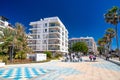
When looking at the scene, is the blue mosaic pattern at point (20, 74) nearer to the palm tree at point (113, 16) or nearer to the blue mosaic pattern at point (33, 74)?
the blue mosaic pattern at point (33, 74)

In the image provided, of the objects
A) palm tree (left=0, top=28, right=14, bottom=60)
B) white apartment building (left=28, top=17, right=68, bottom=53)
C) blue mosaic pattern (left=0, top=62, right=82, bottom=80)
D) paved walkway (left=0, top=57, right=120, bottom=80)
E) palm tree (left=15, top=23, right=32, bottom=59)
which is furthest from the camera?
white apartment building (left=28, top=17, right=68, bottom=53)

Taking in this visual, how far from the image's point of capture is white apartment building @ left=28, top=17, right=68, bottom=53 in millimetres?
81688

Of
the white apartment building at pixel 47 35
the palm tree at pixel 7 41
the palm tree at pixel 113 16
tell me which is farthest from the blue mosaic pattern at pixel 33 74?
the white apartment building at pixel 47 35

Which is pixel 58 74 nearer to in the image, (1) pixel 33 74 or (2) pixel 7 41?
(1) pixel 33 74

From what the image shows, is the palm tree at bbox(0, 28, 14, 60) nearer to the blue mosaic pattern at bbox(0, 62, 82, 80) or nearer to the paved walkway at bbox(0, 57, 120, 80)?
the paved walkway at bbox(0, 57, 120, 80)

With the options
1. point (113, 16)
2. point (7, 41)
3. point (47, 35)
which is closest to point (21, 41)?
point (7, 41)

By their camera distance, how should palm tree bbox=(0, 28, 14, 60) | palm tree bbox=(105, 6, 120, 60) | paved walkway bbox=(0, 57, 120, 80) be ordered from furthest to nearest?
palm tree bbox=(105, 6, 120, 60), palm tree bbox=(0, 28, 14, 60), paved walkway bbox=(0, 57, 120, 80)

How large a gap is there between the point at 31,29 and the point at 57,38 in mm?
15370

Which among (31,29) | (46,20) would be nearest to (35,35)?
(31,29)

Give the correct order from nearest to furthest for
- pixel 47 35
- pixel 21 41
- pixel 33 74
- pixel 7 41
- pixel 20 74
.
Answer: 1. pixel 20 74
2. pixel 33 74
3. pixel 7 41
4. pixel 21 41
5. pixel 47 35

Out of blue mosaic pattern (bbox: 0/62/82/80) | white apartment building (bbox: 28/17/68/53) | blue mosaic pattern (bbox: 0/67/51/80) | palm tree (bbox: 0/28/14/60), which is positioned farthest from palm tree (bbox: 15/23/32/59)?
white apartment building (bbox: 28/17/68/53)

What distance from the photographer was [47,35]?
83312 millimetres

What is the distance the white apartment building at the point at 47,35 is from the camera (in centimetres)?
8169

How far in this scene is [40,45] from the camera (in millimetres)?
84562
